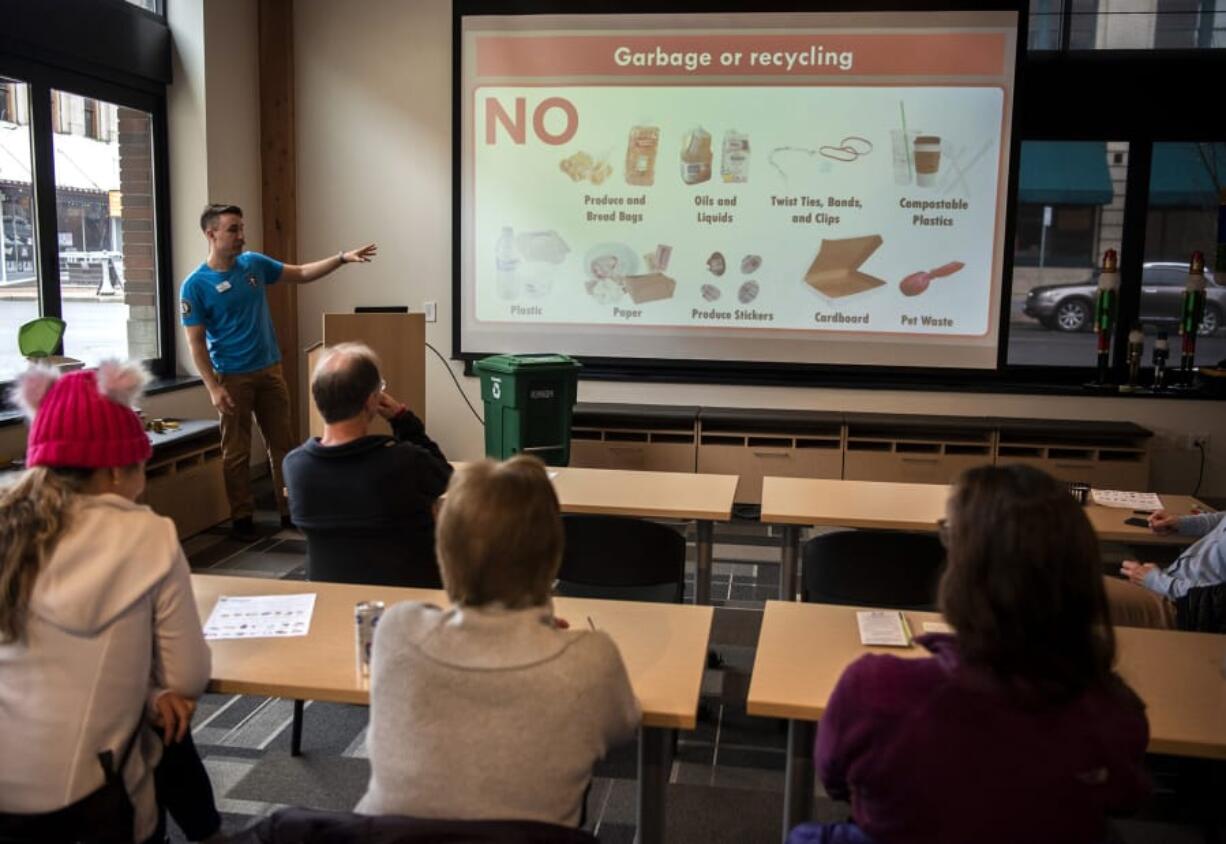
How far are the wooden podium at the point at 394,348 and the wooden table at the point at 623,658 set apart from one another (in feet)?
9.81

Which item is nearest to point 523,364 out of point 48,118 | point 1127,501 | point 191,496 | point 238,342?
point 238,342

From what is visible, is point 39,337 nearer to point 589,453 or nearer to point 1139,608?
point 589,453

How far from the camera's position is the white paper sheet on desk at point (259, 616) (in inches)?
85.9

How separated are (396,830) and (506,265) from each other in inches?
204

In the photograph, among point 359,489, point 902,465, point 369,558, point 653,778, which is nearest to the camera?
point 653,778

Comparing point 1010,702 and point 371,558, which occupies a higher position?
point 1010,702

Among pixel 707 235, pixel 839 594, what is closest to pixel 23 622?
pixel 839 594

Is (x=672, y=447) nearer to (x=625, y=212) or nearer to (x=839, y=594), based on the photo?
(x=625, y=212)

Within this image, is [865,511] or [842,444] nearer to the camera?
[865,511]

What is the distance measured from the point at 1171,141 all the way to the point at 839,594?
4.40 metres

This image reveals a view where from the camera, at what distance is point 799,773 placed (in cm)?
198

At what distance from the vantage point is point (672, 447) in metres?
6.03

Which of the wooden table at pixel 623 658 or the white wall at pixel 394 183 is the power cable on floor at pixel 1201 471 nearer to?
the white wall at pixel 394 183

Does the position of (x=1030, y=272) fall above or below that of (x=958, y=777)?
above
